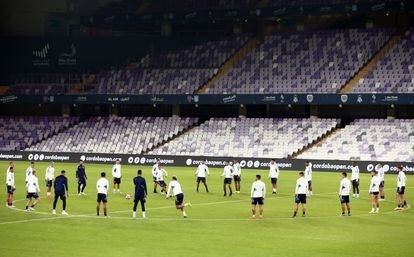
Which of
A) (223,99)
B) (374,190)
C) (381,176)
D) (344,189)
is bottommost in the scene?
(374,190)

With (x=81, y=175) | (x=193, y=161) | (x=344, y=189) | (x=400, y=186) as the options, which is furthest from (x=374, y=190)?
(x=193, y=161)

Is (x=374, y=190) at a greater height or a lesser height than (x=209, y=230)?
greater

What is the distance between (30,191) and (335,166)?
36.5m

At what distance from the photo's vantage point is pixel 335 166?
72.8 metres

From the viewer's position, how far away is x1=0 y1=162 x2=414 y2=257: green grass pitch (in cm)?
3127

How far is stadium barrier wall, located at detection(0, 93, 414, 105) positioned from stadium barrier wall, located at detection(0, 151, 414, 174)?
10454 millimetres

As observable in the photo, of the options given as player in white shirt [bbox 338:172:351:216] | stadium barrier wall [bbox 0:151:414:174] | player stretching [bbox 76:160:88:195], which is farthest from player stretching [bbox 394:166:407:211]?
stadium barrier wall [bbox 0:151:414:174]

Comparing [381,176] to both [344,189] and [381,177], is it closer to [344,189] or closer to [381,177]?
[381,177]

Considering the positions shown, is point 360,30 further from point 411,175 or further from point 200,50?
point 411,175

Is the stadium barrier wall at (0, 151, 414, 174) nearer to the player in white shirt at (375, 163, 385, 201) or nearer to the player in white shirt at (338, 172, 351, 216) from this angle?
the player in white shirt at (375, 163, 385, 201)

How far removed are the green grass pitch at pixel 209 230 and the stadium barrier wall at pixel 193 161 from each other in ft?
60.0

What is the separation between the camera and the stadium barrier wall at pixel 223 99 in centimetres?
8056

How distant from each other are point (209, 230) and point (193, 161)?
42105 millimetres

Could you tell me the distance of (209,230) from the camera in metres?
36.8
